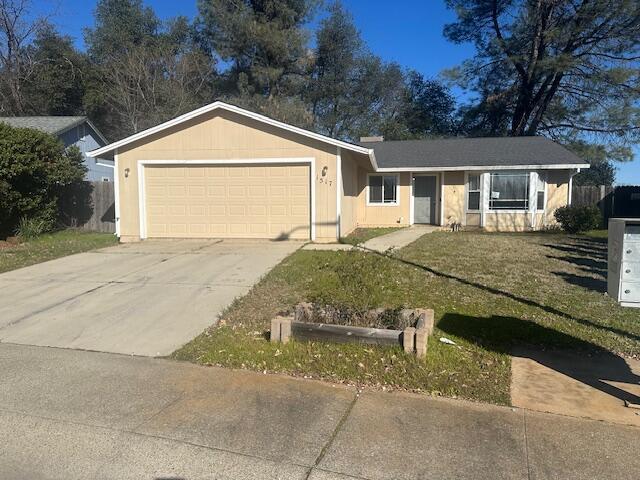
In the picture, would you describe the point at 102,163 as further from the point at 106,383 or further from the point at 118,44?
the point at 106,383

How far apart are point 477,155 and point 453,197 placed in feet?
6.16

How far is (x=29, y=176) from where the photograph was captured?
45.7 feet

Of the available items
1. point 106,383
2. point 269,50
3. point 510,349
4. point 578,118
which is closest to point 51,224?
point 106,383

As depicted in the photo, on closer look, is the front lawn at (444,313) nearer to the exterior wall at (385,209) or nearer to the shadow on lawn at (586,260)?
the shadow on lawn at (586,260)

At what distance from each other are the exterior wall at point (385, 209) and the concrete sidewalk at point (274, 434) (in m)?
14.8

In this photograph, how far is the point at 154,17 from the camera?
37.1 metres

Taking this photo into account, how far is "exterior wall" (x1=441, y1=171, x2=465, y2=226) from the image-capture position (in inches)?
722

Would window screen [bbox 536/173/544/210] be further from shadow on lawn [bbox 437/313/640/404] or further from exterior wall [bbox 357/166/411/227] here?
shadow on lawn [bbox 437/313/640/404]

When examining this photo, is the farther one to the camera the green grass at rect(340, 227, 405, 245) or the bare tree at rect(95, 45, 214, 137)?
the bare tree at rect(95, 45, 214, 137)

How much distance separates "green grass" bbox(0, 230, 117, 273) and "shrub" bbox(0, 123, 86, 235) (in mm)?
781

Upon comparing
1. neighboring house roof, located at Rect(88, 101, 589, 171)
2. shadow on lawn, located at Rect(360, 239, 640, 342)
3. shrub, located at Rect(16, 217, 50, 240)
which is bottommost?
shadow on lawn, located at Rect(360, 239, 640, 342)

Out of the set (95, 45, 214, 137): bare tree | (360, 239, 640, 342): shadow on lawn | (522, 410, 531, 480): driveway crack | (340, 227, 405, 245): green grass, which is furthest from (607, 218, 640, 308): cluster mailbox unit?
(95, 45, 214, 137): bare tree

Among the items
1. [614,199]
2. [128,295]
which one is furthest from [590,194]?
[128,295]

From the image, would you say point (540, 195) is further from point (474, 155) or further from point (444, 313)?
point (444, 313)
